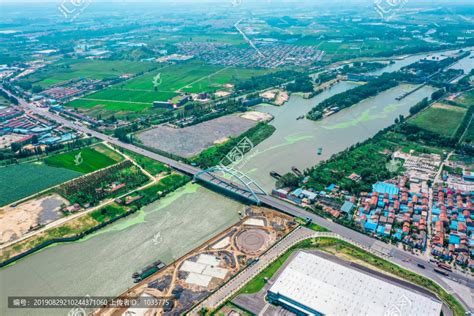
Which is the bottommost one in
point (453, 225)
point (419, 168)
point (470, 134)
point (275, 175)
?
point (453, 225)

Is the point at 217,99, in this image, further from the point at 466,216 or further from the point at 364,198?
the point at 466,216

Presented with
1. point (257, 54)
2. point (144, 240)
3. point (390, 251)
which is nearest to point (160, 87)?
point (257, 54)

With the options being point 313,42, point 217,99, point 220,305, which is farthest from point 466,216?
point 313,42

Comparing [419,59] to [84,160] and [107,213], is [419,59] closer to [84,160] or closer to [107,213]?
[84,160]

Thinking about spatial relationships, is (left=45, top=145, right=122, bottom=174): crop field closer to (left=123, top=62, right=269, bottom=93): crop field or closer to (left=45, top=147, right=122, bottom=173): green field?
→ (left=45, top=147, right=122, bottom=173): green field

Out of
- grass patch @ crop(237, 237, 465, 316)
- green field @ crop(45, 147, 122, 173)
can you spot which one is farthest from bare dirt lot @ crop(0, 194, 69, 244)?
grass patch @ crop(237, 237, 465, 316)

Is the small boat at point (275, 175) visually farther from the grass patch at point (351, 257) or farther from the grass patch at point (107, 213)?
the grass patch at point (107, 213)

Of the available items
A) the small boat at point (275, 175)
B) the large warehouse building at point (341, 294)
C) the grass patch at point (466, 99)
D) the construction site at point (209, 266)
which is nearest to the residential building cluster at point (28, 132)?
the small boat at point (275, 175)
